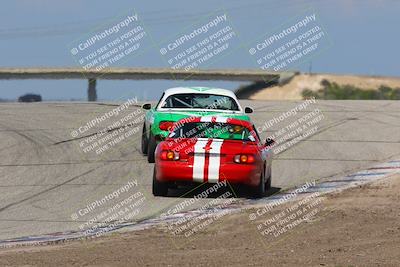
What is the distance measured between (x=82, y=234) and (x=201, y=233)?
1434 mm

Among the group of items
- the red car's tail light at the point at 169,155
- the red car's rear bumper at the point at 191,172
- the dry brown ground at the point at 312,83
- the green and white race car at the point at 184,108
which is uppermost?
the green and white race car at the point at 184,108

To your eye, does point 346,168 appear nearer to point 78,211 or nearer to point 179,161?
point 179,161

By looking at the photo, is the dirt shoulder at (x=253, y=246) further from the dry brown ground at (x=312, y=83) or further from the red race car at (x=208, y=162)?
the dry brown ground at (x=312, y=83)

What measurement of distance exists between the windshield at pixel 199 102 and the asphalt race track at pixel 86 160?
119 cm

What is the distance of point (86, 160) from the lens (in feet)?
62.7

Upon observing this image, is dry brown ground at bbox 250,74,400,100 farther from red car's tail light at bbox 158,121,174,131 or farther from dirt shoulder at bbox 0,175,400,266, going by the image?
dirt shoulder at bbox 0,175,400,266

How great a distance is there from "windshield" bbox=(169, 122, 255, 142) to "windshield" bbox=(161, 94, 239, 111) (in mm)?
2860

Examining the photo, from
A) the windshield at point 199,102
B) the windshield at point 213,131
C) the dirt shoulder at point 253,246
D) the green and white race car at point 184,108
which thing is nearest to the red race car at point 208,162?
the windshield at point 213,131

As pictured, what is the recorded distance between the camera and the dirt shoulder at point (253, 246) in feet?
31.9

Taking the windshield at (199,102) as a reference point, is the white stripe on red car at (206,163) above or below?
below

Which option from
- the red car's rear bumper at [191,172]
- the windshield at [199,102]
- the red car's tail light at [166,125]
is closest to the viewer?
the red car's rear bumper at [191,172]

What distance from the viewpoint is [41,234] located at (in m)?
12.4

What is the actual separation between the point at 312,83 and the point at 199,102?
38963 millimetres

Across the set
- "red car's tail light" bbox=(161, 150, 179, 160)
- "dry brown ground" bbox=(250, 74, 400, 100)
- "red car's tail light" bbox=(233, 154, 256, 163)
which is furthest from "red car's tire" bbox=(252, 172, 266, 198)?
"dry brown ground" bbox=(250, 74, 400, 100)
